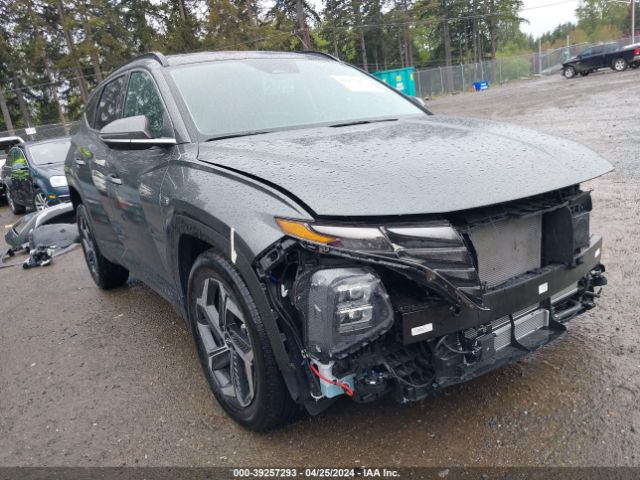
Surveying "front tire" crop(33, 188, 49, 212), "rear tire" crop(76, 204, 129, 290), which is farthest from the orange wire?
"front tire" crop(33, 188, 49, 212)

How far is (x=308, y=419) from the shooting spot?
265 centimetres

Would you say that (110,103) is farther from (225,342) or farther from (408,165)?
(408,165)

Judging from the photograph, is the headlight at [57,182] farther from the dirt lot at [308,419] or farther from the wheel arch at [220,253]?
the wheel arch at [220,253]

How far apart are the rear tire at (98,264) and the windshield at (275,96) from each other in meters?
2.13

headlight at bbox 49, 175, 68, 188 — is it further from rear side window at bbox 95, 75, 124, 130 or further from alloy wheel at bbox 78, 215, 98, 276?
rear side window at bbox 95, 75, 124, 130

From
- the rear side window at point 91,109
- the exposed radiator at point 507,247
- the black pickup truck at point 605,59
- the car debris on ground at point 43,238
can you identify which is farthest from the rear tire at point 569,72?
the exposed radiator at point 507,247

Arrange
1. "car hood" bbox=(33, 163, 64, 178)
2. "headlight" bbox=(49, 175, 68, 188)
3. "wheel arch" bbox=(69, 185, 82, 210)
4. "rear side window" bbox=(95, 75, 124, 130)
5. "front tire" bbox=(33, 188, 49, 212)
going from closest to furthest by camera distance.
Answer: "rear side window" bbox=(95, 75, 124, 130)
"wheel arch" bbox=(69, 185, 82, 210)
"headlight" bbox=(49, 175, 68, 188)
"car hood" bbox=(33, 163, 64, 178)
"front tire" bbox=(33, 188, 49, 212)

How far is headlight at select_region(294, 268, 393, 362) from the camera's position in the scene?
6.41 feet

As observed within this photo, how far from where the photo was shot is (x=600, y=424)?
2.39 m

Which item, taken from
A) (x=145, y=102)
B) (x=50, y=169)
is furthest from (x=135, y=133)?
(x=50, y=169)

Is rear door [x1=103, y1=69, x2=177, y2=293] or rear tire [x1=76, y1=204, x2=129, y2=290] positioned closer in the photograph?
rear door [x1=103, y1=69, x2=177, y2=293]

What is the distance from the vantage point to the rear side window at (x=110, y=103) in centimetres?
404

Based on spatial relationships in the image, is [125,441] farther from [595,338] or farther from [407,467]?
[595,338]

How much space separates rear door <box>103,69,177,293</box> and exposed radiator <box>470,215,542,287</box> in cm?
166
